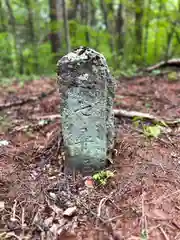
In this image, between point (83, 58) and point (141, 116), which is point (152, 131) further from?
point (83, 58)

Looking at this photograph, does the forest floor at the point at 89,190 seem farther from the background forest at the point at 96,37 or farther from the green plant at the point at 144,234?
the background forest at the point at 96,37

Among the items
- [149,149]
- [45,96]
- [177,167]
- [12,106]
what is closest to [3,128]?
[12,106]

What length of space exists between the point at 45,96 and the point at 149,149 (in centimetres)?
264

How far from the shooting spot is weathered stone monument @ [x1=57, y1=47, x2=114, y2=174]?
2.45 metres

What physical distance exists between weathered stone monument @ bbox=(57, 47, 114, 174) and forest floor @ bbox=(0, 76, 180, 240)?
198 mm

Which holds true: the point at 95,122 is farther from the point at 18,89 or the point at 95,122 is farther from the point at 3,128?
the point at 18,89

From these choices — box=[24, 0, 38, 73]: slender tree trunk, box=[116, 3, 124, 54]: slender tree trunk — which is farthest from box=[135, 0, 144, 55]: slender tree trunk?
box=[24, 0, 38, 73]: slender tree trunk

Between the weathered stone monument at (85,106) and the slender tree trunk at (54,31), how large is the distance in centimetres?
565

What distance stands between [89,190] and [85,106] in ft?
2.28

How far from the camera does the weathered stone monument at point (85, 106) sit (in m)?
2.45

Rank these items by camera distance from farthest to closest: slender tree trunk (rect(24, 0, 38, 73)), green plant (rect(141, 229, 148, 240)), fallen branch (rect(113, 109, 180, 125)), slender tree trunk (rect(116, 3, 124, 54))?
slender tree trunk (rect(116, 3, 124, 54)) < slender tree trunk (rect(24, 0, 38, 73)) < fallen branch (rect(113, 109, 180, 125)) < green plant (rect(141, 229, 148, 240))

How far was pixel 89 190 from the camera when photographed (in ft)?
8.04

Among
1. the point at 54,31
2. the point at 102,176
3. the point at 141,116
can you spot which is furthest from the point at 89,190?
the point at 54,31

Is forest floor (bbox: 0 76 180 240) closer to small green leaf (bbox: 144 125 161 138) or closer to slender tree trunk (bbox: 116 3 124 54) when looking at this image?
small green leaf (bbox: 144 125 161 138)
